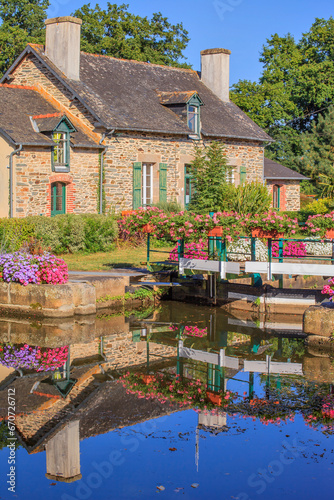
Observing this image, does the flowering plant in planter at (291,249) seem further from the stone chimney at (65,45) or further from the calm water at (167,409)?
the stone chimney at (65,45)

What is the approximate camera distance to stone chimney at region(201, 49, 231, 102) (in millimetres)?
28594

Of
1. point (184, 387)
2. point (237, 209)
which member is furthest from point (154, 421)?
point (237, 209)

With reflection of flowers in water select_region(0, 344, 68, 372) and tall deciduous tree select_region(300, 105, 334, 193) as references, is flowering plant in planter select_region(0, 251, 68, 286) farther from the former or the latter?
tall deciduous tree select_region(300, 105, 334, 193)

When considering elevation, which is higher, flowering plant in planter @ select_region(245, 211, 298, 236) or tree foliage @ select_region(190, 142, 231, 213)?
tree foliage @ select_region(190, 142, 231, 213)

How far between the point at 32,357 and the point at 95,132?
14291mm

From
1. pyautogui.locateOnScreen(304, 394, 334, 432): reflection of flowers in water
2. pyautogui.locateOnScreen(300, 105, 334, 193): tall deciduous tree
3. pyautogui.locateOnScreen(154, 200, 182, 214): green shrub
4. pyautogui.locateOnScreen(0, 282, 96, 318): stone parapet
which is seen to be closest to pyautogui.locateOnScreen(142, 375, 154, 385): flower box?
pyautogui.locateOnScreen(304, 394, 334, 432): reflection of flowers in water

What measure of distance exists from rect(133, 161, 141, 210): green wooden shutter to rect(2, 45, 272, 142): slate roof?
1256 mm

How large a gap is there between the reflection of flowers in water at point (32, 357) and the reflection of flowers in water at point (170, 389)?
3.53 ft

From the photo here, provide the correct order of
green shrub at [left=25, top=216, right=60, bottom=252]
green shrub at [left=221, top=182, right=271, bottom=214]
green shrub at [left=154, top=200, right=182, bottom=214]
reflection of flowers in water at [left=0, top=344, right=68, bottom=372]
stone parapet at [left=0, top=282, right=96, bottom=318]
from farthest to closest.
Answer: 1. green shrub at [left=154, top=200, right=182, bottom=214]
2. green shrub at [left=221, top=182, right=271, bottom=214]
3. green shrub at [left=25, top=216, right=60, bottom=252]
4. stone parapet at [left=0, top=282, right=96, bottom=318]
5. reflection of flowers in water at [left=0, top=344, right=68, bottom=372]

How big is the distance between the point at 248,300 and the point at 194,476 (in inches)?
295

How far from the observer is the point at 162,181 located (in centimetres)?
2436

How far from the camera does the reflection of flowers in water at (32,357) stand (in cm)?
906

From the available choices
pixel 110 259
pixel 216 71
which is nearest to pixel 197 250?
pixel 110 259

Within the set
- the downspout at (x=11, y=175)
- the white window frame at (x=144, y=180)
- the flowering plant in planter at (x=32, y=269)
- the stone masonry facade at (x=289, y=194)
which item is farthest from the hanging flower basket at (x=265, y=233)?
the stone masonry facade at (x=289, y=194)
